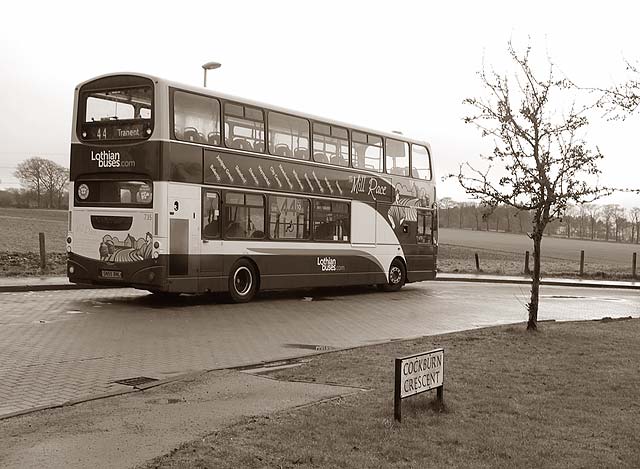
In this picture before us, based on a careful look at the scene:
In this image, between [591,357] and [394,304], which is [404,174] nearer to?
[394,304]

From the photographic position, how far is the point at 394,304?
19.6 metres

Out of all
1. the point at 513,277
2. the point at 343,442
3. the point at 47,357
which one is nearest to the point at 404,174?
the point at 513,277

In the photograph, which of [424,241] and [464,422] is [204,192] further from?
[464,422]

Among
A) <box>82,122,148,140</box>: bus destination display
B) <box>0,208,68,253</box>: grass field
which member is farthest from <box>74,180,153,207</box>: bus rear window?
<box>0,208,68,253</box>: grass field

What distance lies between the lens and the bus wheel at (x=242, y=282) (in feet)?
58.1

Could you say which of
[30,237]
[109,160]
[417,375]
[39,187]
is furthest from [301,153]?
[39,187]

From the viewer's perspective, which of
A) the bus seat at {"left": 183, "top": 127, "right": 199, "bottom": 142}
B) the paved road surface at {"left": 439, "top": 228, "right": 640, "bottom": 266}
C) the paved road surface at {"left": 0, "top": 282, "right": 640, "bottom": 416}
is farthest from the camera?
the paved road surface at {"left": 439, "top": 228, "right": 640, "bottom": 266}

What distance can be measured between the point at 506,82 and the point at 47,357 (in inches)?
324

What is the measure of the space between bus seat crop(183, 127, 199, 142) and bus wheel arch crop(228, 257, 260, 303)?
3057 mm

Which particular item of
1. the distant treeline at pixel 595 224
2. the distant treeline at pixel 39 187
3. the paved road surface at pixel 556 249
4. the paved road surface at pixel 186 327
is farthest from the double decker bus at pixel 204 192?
the distant treeline at pixel 595 224

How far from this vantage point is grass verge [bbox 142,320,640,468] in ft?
17.7

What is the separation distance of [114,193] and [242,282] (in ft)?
12.1

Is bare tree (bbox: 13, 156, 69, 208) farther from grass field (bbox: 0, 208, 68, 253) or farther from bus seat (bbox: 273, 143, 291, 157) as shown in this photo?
bus seat (bbox: 273, 143, 291, 157)

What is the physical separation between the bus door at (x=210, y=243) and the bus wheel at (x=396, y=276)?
24.5ft
